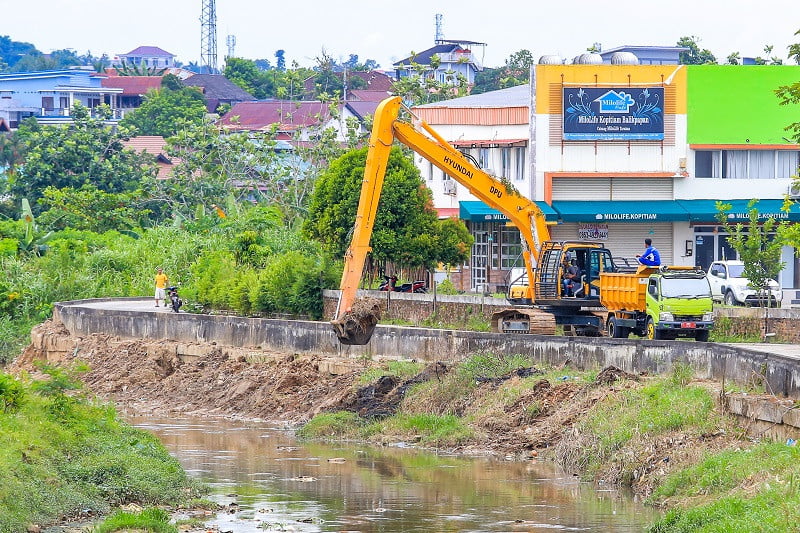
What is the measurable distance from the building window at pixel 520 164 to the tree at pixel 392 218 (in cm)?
1026

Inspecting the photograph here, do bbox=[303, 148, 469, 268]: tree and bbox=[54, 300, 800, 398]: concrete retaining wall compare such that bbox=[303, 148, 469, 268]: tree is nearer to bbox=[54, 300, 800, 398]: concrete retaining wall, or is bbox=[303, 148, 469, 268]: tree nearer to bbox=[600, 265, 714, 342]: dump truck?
bbox=[54, 300, 800, 398]: concrete retaining wall

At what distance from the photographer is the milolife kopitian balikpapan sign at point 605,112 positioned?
52812 millimetres

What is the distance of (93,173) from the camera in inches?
2881

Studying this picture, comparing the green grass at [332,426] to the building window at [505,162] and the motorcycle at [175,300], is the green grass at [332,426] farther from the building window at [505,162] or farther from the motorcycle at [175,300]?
the building window at [505,162]

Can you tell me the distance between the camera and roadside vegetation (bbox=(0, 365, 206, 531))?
21156mm

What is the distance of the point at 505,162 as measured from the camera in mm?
55844

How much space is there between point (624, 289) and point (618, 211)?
1994 centimetres

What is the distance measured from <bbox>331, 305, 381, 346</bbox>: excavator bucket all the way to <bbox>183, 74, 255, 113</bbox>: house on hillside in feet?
314

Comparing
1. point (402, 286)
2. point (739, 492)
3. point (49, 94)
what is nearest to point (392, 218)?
point (402, 286)

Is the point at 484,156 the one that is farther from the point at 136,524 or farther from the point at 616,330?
the point at 136,524

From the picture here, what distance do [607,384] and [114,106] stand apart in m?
112

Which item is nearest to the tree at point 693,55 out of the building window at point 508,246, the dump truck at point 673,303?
the building window at point 508,246

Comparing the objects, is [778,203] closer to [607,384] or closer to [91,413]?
[607,384]

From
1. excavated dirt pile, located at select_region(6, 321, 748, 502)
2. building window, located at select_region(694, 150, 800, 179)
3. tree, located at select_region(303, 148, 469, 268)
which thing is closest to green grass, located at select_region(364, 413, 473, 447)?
excavated dirt pile, located at select_region(6, 321, 748, 502)
